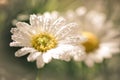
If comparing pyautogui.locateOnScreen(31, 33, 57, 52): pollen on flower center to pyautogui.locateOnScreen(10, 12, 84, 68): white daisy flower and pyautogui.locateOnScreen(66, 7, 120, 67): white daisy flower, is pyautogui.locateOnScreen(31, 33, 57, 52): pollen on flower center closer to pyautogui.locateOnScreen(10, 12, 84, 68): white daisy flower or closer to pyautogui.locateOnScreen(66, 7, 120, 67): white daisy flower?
pyautogui.locateOnScreen(10, 12, 84, 68): white daisy flower

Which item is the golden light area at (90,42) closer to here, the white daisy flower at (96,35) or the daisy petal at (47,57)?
the white daisy flower at (96,35)

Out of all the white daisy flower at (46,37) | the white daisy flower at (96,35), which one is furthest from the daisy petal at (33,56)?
the white daisy flower at (96,35)

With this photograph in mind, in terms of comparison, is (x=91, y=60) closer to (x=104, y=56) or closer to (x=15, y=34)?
(x=104, y=56)

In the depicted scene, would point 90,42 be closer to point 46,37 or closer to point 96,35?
point 96,35

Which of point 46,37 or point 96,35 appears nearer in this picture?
point 46,37

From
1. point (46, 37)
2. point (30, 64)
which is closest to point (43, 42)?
point (46, 37)

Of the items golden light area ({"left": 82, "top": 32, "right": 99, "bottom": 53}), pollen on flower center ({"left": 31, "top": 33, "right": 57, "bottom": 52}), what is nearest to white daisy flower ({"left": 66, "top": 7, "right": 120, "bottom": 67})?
golden light area ({"left": 82, "top": 32, "right": 99, "bottom": 53})
